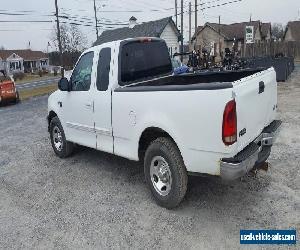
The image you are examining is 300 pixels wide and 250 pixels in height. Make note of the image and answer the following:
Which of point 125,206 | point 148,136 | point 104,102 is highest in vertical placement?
point 104,102

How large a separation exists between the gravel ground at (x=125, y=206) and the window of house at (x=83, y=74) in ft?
5.32

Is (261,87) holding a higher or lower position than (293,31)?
lower

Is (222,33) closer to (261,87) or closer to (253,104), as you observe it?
(261,87)

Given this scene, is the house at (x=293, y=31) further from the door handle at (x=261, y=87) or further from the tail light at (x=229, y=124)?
the tail light at (x=229, y=124)

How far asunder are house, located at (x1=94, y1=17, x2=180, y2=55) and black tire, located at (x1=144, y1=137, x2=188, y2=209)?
33812 millimetres

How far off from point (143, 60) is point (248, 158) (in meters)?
2.66

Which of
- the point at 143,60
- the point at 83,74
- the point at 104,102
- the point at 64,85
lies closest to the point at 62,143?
the point at 64,85

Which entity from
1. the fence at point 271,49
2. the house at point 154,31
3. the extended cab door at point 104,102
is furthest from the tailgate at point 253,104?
the house at point 154,31

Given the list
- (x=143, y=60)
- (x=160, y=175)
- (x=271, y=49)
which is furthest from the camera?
(x=271, y=49)

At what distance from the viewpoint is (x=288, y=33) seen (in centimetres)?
6269

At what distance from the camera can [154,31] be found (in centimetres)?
3762

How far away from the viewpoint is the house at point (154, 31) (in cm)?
3806

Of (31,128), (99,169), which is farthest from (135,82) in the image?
(31,128)

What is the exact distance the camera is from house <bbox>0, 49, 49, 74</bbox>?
7362 centimetres
